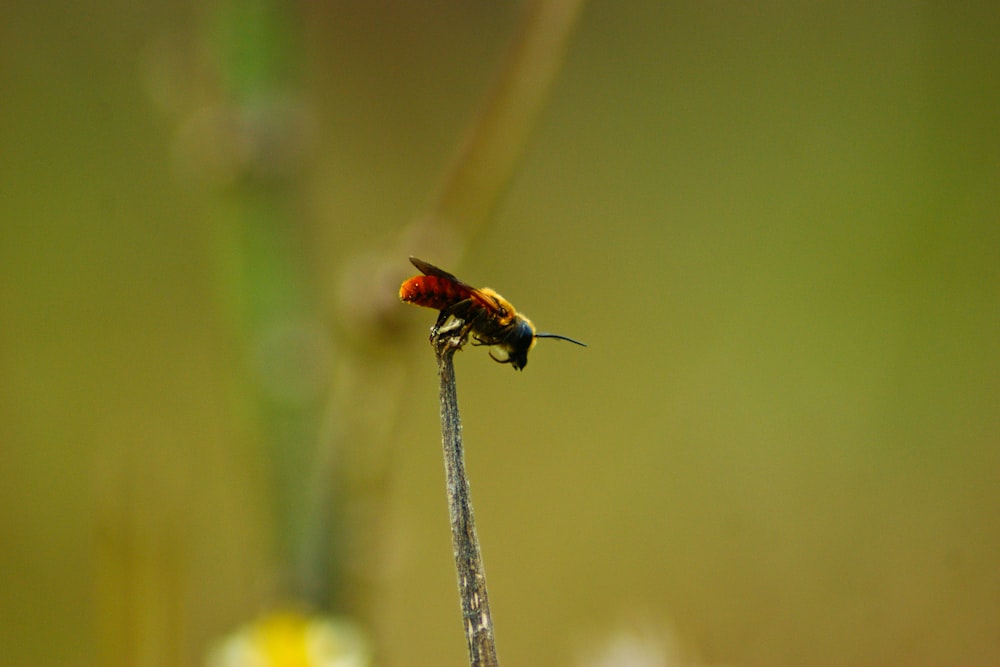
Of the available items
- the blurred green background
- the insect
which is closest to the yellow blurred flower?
the insect

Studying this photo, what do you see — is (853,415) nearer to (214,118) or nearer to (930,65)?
(930,65)

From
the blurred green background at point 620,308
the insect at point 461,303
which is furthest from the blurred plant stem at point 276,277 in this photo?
the blurred green background at point 620,308

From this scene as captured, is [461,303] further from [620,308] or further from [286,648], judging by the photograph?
[620,308]

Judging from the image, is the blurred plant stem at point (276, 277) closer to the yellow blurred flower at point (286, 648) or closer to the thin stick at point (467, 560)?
the yellow blurred flower at point (286, 648)

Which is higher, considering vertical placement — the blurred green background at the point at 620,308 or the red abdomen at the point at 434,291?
the blurred green background at the point at 620,308

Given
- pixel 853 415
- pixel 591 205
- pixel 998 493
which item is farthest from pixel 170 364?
pixel 998 493

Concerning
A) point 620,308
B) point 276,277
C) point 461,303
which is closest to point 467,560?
point 461,303
